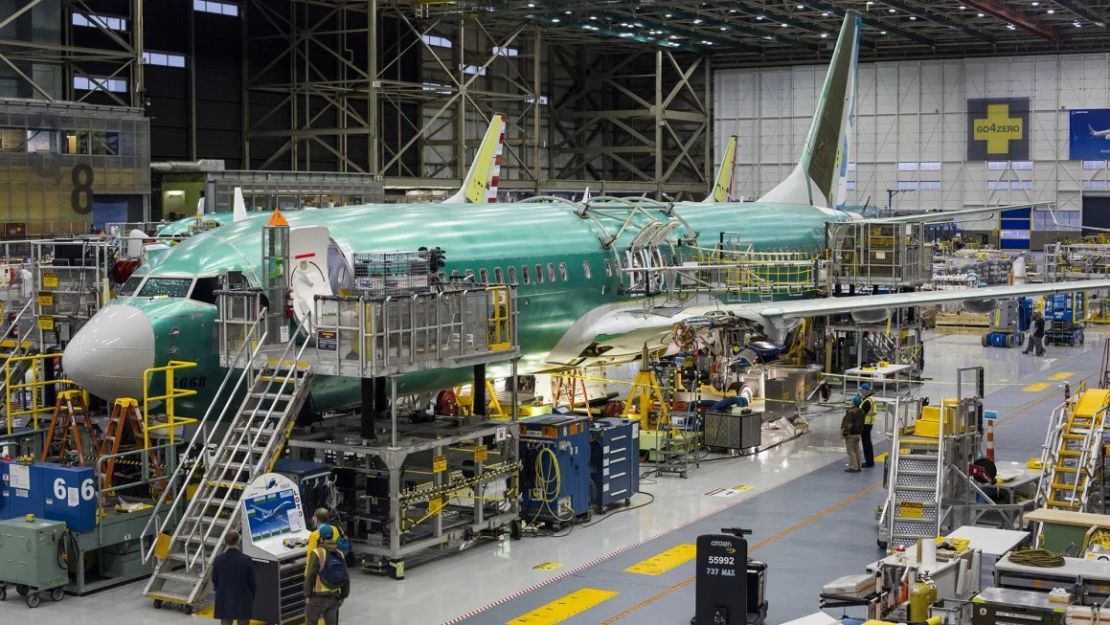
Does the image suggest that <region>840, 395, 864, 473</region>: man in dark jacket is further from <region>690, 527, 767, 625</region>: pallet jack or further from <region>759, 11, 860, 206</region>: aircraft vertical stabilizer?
<region>759, 11, 860, 206</region>: aircraft vertical stabilizer

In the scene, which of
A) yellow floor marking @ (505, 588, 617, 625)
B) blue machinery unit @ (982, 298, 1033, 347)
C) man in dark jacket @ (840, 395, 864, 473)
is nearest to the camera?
yellow floor marking @ (505, 588, 617, 625)

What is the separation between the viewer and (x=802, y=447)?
28578 mm

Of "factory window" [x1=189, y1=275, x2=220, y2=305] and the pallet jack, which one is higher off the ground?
"factory window" [x1=189, y1=275, x2=220, y2=305]

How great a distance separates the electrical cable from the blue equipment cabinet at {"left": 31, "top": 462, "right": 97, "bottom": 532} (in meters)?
11.6

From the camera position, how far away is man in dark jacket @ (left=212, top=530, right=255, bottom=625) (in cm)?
1547

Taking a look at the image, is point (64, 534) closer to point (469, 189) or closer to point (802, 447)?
point (802, 447)

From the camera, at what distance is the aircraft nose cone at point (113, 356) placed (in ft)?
61.7

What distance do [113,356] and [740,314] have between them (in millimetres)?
14079

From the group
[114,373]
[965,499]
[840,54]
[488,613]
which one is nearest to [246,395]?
[114,373]

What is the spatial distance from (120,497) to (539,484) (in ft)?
20.9

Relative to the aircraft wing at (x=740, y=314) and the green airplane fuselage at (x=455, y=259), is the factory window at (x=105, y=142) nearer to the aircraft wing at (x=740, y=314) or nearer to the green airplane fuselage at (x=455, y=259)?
the green airplane fuselage at (x=455, y=259)

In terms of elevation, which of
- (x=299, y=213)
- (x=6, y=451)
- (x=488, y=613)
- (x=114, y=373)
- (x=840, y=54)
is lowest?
(x=488, y=613)

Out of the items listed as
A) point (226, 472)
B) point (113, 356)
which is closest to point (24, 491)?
point (113, 356)

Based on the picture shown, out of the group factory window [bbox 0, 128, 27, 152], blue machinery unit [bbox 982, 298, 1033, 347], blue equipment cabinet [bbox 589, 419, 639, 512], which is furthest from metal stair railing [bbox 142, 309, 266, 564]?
blue machinery unit [bbox 982, 298, 1033, 347]
